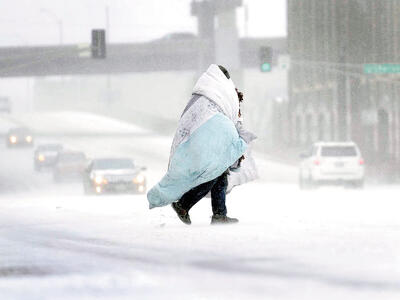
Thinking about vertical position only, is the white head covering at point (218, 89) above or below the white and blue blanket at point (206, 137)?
above

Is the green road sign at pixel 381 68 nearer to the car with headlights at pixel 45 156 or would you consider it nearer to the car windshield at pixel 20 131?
the car with headlights at pixel 45 156

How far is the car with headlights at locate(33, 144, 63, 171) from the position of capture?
201 ft

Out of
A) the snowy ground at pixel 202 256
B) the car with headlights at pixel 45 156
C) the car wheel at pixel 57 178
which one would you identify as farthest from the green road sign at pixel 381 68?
the snowy ground at pixel 202 256

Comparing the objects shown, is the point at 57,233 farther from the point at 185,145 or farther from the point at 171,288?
the point at 171,288

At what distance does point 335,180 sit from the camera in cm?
3797

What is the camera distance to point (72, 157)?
53031 millimetres

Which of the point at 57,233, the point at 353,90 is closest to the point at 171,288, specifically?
the point at 57,233

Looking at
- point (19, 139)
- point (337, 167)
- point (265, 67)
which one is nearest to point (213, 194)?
point (337, 167)

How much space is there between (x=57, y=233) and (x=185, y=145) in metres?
1.66

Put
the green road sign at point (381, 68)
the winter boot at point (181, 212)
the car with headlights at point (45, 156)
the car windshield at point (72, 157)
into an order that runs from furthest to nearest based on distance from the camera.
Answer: the car with headlights at point (45, 156)
the car windshield at point (72, 157)
the green road sign at point (381, 68)
the winter boot at point (181, 212)

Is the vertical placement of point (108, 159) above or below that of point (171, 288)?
below

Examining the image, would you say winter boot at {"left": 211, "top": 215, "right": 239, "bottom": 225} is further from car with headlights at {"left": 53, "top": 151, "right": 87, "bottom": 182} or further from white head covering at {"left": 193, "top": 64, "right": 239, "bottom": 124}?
car with headlights at {"left": 53, "top": 151, "right": 87, "bottom": 182}

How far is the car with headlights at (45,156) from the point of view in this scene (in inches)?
2414

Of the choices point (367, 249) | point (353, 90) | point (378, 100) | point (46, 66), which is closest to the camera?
point (367, 249)
